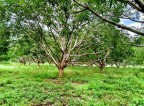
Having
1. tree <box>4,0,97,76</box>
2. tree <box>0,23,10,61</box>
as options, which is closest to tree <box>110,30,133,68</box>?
tree <box>4,0,97,76</box>

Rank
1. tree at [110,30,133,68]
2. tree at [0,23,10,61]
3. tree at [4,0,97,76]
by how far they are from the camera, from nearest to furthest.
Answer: tree at [110,30,133,68] < tree at [4,0,97,76] < tree at [0,23,10,61]

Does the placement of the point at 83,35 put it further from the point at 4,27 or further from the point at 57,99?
the point at 57,99

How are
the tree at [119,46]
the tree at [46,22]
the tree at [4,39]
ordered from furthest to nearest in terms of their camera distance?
the tree at [4,39]
the tree at [46,22]
the tree at [119,46]

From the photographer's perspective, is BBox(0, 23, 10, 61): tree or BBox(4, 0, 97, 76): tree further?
BBox(0, 23, 10, 61): tree

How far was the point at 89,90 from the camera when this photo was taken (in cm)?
1944

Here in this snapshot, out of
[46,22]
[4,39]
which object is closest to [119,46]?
[46,22]

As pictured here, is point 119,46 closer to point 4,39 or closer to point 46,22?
point 46,22

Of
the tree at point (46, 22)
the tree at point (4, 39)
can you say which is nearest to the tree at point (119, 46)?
the tree at point (46, 22)

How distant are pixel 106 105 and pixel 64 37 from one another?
13293 mm

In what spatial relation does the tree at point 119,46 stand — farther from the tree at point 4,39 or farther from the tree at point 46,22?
the tree at point 4,39

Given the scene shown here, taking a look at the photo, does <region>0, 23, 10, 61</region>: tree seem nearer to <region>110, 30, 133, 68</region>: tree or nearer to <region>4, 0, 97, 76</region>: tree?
<region>4, 0, 97, 76</region>: tree

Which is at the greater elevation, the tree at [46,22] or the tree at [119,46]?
the tree at [46,22]

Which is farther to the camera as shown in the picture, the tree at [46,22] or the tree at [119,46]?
the tree at [46,22]

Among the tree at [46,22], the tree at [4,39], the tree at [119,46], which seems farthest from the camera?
the tree at [4,39]
